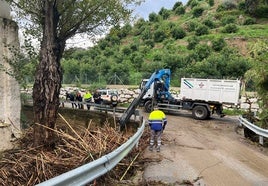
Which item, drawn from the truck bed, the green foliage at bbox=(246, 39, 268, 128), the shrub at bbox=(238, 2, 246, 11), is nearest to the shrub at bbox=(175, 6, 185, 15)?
the shrub at bbox=(238, 2, 246, 11)

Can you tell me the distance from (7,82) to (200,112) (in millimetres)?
13919

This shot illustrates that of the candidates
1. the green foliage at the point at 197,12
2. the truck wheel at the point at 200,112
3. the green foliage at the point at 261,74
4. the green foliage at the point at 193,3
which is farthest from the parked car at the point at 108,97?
the green foliage at the point at 193,3

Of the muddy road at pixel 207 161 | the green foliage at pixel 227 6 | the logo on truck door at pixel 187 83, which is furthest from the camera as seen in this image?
the green foliage at pixel 227 6

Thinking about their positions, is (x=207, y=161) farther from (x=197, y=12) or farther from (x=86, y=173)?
(x=197, y=12)

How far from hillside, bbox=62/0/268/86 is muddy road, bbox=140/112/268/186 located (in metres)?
15.5

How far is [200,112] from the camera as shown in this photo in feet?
77.9

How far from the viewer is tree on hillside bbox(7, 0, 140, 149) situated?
405 inches

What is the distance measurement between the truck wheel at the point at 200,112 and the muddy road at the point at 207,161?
5.80m

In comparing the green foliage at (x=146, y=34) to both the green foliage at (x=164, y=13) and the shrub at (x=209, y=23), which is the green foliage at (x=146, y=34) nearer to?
the shrub at (x=209, y=23)

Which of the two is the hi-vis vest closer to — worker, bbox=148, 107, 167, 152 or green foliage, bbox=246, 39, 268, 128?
worker, bbox=148, 107, 167, 152

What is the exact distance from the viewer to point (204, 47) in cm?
4838

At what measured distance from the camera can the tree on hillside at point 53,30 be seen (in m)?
10.3

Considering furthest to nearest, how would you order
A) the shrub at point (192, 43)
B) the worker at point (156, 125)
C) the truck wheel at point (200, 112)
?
1. the shrub at point (192, 43)
2. the truck wheel at point (200, 112)
3. the worker at point (156, 125)

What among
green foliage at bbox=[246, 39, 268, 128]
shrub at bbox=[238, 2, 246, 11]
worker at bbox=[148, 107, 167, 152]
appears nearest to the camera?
worker at bbox=[148, 107, 167, 152]
